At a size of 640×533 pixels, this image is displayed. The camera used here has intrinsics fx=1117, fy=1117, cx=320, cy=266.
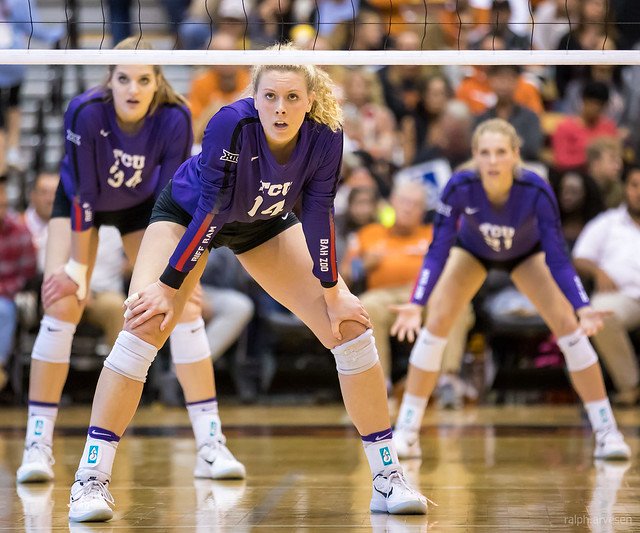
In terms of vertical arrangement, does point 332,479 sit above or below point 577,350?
below

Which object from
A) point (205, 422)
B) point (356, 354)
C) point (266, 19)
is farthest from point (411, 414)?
point (266, 19)

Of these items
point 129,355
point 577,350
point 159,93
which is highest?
point 159,93

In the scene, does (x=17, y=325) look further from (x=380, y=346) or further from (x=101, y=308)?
(x=380, y=346)

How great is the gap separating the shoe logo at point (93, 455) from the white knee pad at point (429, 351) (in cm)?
249

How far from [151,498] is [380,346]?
394cm

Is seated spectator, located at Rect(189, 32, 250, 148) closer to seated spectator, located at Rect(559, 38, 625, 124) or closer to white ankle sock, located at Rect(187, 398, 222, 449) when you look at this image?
seated spectator, located at Rect(559, 38, 625, 124)

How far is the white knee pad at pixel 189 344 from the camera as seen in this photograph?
541cm

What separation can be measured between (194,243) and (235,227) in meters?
0.33

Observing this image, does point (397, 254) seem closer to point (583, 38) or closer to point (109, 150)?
point (583, 38)

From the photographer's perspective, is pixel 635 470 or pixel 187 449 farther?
pixel 187 449

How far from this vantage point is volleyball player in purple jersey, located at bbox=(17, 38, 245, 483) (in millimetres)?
5125

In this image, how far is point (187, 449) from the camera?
6266mm

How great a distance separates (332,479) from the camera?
5168 mm

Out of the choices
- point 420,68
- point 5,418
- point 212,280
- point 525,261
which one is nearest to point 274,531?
point 525,261
